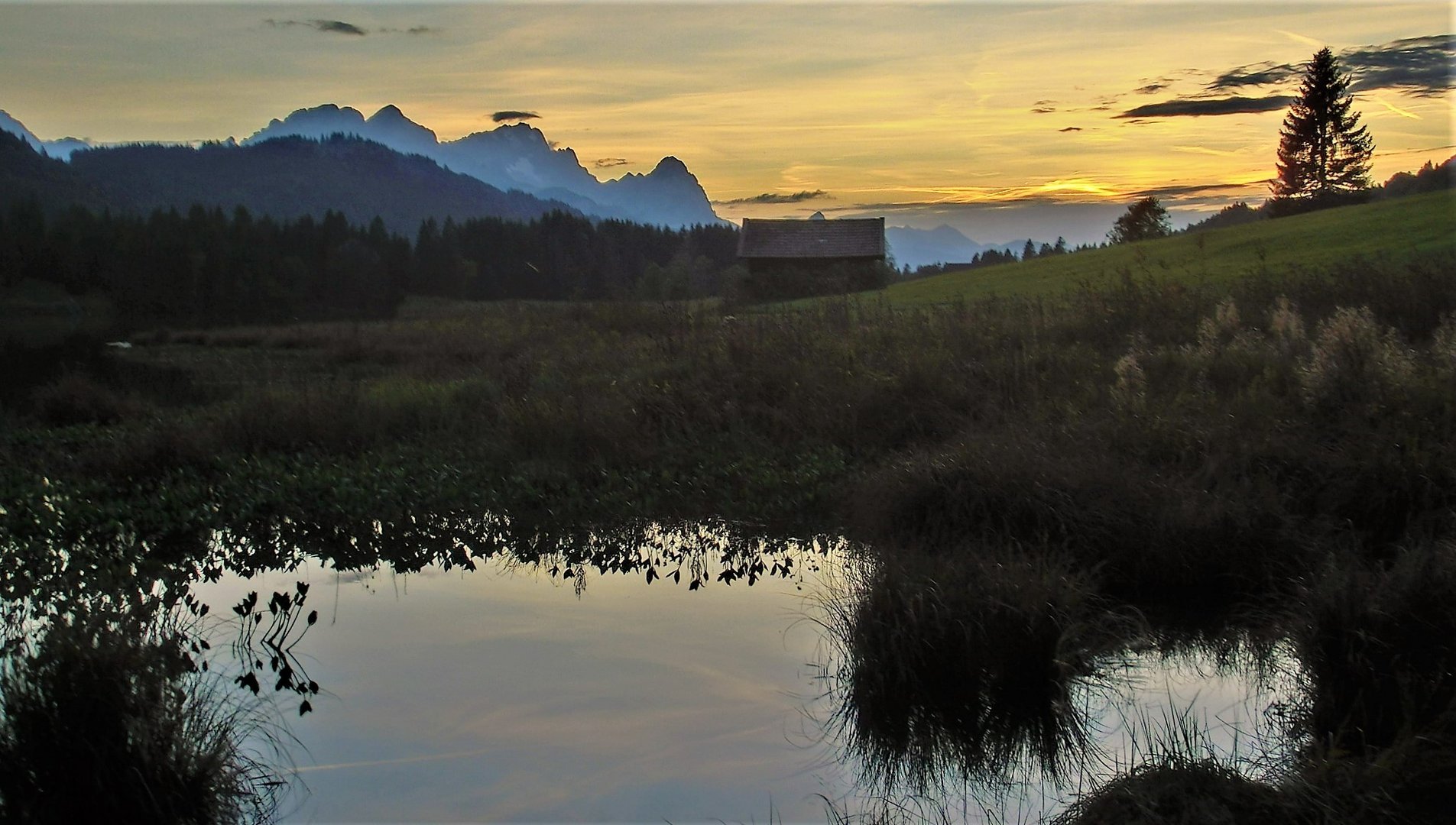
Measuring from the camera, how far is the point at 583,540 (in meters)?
9.61

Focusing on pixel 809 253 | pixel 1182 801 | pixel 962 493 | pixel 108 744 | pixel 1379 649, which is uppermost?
pixel 809 253

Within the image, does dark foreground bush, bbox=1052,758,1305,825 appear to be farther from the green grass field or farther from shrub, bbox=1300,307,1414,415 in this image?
the green grass field

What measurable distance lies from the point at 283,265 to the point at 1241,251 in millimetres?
56698

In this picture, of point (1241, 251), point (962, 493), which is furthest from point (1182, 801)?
point (1241, 251)

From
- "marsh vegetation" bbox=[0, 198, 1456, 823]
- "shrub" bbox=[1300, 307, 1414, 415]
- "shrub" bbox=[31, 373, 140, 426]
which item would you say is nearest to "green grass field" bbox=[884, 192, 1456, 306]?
"marsh vegetation" bbox=[0, 198, 1456, 823]

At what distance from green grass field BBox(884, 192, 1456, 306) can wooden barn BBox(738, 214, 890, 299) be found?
9049 millimetres

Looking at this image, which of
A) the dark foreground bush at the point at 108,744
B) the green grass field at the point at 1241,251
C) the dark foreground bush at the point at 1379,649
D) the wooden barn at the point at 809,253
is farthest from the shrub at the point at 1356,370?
the wooden barn at the point at 809,253

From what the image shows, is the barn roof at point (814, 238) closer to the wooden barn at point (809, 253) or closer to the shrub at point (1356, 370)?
the wooden barn at point (809, 253)

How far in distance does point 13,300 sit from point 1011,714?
76254 millimetres

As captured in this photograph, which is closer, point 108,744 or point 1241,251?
point 108,744

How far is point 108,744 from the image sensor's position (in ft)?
14.7

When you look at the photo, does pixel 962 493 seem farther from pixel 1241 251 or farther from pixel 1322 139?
pixel 1322 139

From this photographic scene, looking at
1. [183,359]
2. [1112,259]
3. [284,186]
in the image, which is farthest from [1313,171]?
[284,186]

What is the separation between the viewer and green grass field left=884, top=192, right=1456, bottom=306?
1046 inches
